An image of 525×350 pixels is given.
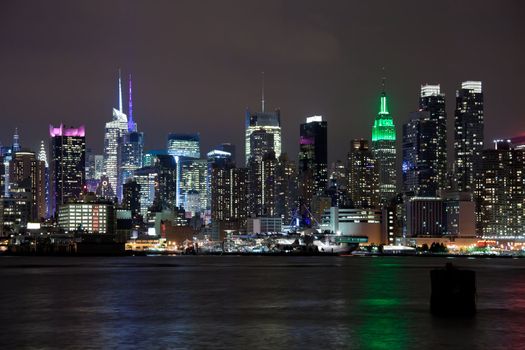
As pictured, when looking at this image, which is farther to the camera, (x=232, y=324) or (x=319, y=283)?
(x=319, y=283)

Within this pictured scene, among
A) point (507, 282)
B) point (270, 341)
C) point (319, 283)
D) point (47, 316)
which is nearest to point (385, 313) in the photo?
point (270, 341)

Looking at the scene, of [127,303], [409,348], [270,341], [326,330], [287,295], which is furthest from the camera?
[287,295]

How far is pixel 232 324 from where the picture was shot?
48.0 m

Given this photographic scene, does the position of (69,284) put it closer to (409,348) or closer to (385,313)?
(385,313)

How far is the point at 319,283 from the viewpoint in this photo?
89188 millimetres

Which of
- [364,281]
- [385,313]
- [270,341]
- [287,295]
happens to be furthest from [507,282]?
[270,341]

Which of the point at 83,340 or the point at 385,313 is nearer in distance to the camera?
the point at 83,340

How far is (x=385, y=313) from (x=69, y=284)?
42.9 m

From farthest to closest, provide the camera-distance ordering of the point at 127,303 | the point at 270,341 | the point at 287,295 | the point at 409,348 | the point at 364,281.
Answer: the point at 364,281 → the point at 287,295 → the point at 127,303 → the point at 270,341 → the point at 409,348

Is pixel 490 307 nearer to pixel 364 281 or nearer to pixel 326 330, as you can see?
pixel 326 330

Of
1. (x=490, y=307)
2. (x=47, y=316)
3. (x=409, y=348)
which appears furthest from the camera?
(x=490, y=307)

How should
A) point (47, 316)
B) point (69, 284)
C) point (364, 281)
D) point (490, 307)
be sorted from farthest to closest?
point (364, 281) → point (69, 284) → point (490, 307) → point (47, 316)

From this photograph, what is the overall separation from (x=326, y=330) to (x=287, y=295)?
83.2 ft

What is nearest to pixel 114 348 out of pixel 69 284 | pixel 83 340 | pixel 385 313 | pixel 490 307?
pixel 83 340
